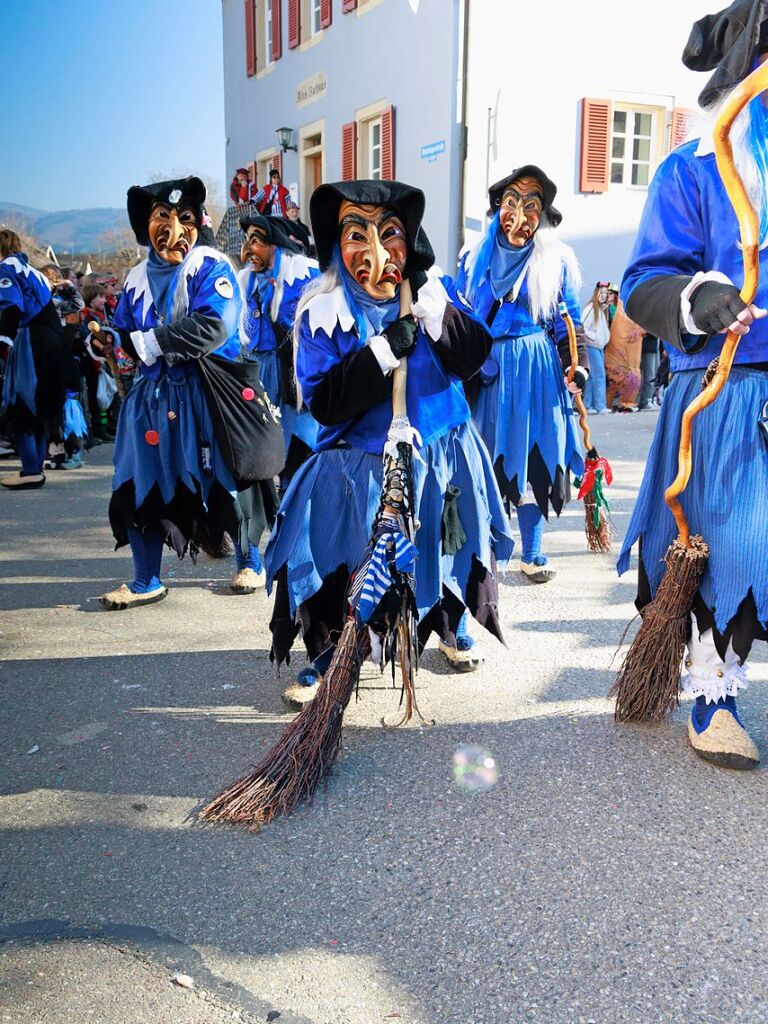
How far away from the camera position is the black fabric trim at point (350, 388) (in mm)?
2760

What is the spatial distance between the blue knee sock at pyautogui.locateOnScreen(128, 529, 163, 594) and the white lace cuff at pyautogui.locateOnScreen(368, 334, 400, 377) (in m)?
2.03

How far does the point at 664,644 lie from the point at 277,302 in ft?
11.0

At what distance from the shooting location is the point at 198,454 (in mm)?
4270

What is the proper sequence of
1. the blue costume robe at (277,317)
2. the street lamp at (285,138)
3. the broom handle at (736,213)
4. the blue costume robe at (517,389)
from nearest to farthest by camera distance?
the broom handle at (736,213) → the blue costume robe at (517,389) → the blue costume robe at (277,317) → the street lamp at (285,138)

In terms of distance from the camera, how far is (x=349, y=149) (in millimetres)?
17234

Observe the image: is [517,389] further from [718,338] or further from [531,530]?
[718,338]

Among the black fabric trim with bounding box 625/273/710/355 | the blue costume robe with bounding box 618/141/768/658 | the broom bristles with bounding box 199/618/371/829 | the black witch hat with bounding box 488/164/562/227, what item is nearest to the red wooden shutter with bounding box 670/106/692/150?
the black witch hat with bounding box 488/164/562/227

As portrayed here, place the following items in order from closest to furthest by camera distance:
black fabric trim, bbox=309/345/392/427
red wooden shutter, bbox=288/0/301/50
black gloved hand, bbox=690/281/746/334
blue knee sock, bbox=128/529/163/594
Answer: black gloved hand, bbox=690/281/746/334 < black fabric trim, bbox=309/345/392/427 < blue knee sock, bbox=128/529/163/594 < red wooden shutter, bbox=288/0/301/50

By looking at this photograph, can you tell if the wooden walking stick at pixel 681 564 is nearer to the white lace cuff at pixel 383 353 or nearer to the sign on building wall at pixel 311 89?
the white lace cuff at pixel 383 353

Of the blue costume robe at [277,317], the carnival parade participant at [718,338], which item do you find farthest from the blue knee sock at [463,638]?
the blue costume robe at [277,317]

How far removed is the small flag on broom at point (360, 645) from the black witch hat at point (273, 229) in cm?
274

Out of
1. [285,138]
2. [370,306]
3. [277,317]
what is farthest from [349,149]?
[370,306]

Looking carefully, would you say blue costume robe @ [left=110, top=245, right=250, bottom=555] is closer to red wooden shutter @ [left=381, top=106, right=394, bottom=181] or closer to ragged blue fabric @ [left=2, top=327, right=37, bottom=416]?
ragged blue fabric @ [left=2, top=327, right=37, bottom=416]

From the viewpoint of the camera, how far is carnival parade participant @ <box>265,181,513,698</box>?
2.80 metres
